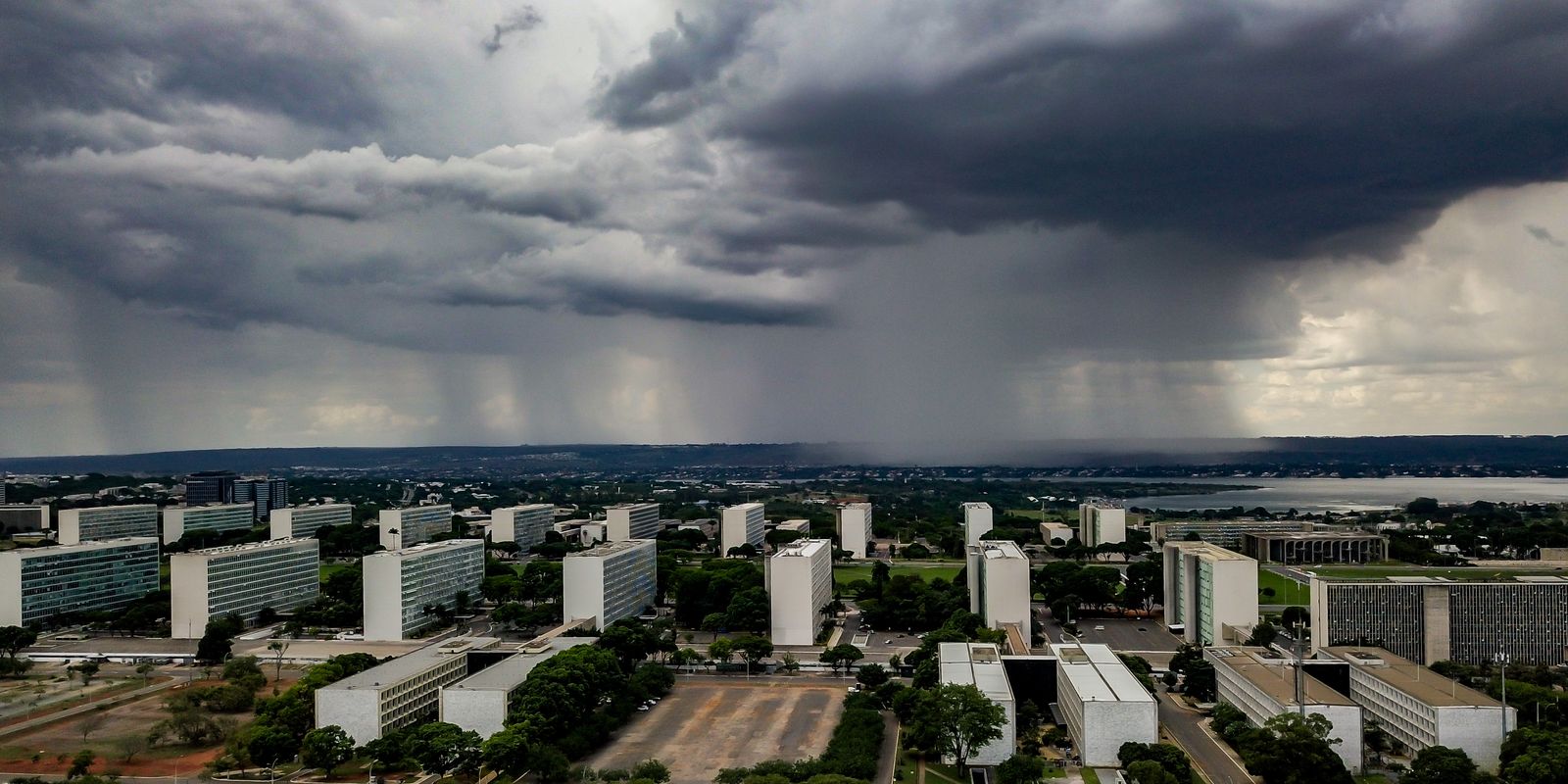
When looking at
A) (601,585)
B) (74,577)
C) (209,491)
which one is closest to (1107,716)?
(601,585)

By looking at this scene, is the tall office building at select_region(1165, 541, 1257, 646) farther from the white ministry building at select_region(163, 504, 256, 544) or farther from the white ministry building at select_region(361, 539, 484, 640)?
the white ministry building at select_region(163, 504, 256, 544)

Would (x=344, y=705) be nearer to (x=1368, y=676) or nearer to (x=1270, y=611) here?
(x=1368, y=676)

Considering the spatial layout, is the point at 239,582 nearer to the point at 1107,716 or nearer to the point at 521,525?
the point at 521,525

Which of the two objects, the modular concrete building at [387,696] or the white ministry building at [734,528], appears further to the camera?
the white ministry building at [734,528]

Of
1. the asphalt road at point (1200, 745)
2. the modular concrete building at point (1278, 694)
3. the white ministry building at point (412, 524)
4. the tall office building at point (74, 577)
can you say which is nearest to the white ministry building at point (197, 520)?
the white ministry building at point (412, 524)

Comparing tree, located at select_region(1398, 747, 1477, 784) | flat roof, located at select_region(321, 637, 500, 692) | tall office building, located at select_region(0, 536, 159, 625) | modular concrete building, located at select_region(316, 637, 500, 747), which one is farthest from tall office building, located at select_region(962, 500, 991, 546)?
tall office building, located at select_region(0, 536, 159, 625)

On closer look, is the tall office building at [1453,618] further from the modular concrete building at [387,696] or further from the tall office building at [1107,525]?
the tall office building at [1107,525]
